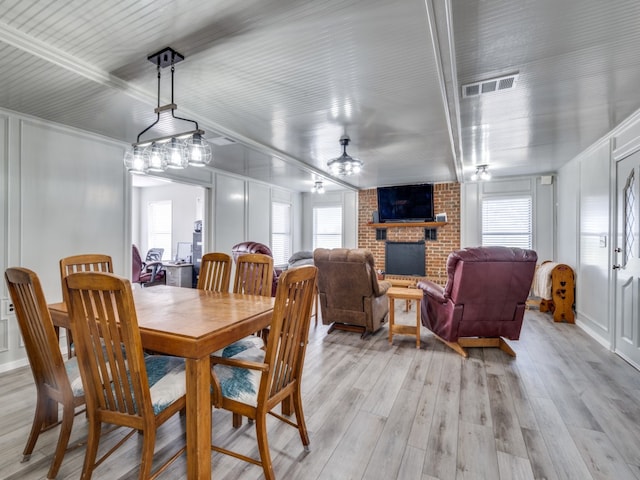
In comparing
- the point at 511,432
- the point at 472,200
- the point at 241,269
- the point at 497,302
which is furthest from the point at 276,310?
the point at 472,200

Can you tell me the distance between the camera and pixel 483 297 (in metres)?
2.96

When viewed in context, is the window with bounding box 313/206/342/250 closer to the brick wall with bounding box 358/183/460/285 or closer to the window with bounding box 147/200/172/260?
the brick wall with bounding box 358/183/460/285

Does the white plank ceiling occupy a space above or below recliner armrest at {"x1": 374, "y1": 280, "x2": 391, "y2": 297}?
above

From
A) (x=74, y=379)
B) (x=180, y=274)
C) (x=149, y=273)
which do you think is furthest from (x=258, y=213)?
(x=74, y=379)

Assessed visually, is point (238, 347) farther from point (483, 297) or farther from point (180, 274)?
point (180, 274)

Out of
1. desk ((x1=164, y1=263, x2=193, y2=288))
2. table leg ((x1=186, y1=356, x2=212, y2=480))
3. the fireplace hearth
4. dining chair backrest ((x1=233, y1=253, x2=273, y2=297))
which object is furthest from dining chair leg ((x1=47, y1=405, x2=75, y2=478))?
the fireplace hearth

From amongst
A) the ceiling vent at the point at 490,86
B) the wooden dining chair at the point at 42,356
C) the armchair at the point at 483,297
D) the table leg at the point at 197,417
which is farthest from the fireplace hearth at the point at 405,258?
the wooden dining chair at the point at 42,356

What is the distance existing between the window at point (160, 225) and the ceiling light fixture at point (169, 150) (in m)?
5.55

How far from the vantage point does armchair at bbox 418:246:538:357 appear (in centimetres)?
284

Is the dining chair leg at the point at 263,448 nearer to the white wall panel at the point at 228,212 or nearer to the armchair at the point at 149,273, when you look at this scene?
the white wall panel at the point at 228,212

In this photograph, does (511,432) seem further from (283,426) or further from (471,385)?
(283,426)

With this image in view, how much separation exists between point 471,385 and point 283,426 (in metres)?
1.56

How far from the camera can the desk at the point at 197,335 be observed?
4.56 ft

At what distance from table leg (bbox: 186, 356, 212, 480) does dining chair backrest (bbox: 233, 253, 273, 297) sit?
1.22 meters
